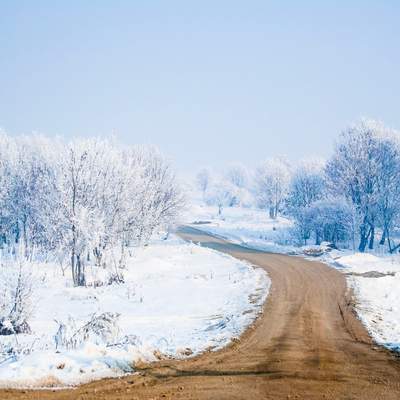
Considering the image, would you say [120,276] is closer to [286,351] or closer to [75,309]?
[75,309]

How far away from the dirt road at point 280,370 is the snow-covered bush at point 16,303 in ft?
29.4

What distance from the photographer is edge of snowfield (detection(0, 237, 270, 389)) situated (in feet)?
36.8

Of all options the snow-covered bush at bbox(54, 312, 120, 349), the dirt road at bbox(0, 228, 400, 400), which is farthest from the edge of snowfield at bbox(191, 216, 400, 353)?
the snow-covered bush at bbox(54, 312, 120, 349)

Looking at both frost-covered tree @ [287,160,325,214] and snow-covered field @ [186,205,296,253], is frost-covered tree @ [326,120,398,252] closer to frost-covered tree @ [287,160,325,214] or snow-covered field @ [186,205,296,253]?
snow-covered field @ [186,205,296,253]

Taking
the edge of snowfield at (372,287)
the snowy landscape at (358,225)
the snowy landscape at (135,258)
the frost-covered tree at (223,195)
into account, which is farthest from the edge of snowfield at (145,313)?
the frost-covered tree at (223,195)

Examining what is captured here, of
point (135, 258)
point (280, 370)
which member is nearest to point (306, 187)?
point (135, 258)

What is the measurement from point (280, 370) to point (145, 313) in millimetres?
12337

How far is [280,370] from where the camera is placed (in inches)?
471

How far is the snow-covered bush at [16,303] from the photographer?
18.8m

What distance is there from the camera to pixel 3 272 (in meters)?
20.4

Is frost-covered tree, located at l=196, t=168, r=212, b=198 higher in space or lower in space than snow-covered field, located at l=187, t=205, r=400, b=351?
higher

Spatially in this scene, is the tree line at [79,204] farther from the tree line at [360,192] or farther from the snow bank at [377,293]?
the tree line at [360,192]

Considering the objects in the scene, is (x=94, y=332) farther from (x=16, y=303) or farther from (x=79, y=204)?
(x=79, y=204)

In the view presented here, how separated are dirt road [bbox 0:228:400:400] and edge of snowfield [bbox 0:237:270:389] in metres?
0.67
